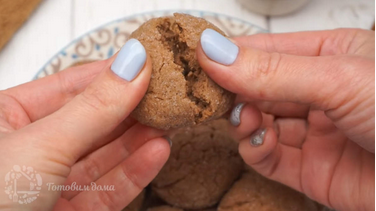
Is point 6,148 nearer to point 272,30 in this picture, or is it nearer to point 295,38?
point 295,38

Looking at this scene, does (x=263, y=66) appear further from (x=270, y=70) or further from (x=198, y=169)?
(x=198, y=169)

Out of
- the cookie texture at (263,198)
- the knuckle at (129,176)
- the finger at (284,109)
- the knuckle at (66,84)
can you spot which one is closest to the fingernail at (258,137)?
the finger at (284,109)

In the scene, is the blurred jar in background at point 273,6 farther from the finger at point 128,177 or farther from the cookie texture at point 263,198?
the finger at point 128,177

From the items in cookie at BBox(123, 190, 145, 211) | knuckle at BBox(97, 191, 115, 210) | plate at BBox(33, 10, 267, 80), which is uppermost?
plate at BBox(33, 10, 267, 80)

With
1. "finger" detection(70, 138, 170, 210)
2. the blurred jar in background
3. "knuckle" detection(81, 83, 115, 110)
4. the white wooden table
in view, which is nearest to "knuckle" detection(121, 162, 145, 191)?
"finger" detection(70, 138, 170, 210)

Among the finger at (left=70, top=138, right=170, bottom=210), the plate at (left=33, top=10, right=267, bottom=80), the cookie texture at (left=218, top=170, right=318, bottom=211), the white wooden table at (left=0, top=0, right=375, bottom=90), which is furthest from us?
the white wooden table at (left=0, top=0, right=375, bottom=90)

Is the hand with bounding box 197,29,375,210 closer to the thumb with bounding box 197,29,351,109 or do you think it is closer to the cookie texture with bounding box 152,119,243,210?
the thumb with bounding box 197,29,351,109
